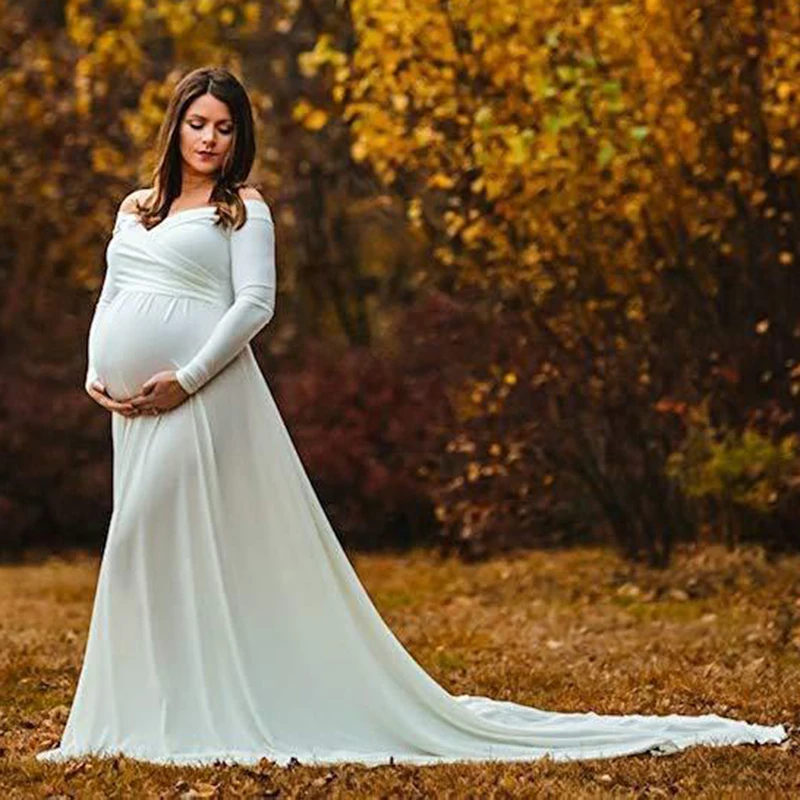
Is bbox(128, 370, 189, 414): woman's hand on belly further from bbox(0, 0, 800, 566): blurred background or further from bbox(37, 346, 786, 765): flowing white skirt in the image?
bbox(0, 0, 800, 566): blurred background

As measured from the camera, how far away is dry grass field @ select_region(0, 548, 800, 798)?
5.31 m

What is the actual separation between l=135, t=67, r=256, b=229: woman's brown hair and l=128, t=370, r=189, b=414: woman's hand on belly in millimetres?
465

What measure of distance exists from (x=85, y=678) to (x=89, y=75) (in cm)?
1042

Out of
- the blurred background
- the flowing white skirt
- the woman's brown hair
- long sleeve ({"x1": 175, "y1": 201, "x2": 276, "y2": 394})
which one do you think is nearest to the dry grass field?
the flowing white skirt

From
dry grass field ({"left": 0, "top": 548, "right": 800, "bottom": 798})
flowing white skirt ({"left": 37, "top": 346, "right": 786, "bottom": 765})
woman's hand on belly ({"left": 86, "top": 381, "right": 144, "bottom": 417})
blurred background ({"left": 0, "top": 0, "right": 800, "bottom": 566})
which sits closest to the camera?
dry grass field ({"left": 0, "top": 548, "right": 800, "bottom": 798})

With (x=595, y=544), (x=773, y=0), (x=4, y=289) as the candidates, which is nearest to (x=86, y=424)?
(x=4, y=289)

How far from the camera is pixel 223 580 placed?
18.6 feet

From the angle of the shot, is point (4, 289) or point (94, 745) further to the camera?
point (4, 289)

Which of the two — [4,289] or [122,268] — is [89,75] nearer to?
[4,289]

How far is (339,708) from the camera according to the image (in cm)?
572

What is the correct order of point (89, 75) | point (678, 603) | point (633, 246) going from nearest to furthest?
point (678, 603), point (633, 246), point (89, 75)

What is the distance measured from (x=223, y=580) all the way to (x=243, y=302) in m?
0.78

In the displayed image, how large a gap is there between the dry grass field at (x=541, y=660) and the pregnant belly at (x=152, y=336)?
110cm

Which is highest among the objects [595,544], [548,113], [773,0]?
[773,0]
